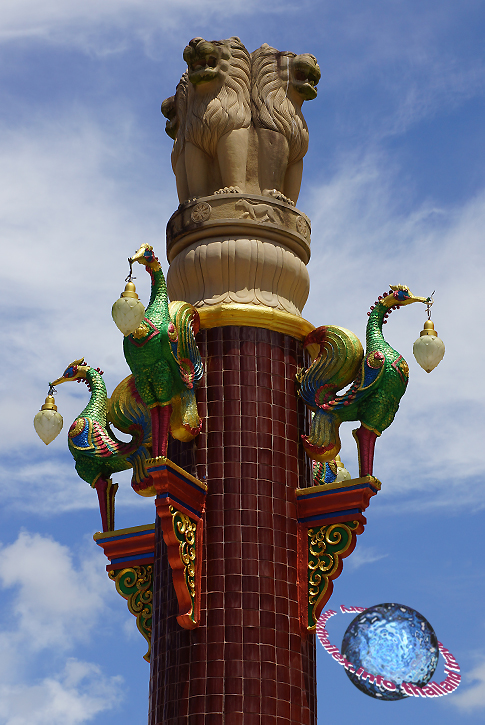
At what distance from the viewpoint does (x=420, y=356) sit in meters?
14.5

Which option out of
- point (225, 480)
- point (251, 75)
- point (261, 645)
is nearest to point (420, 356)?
point (225, 480)

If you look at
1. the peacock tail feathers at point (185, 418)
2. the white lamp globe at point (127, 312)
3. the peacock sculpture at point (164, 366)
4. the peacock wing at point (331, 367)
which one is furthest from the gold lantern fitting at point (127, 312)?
the peacock wing at point (331, 367)

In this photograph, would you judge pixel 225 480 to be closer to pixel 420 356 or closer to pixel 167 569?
pixel 167 569

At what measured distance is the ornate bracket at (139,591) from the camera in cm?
1560

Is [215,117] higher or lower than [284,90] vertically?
lower

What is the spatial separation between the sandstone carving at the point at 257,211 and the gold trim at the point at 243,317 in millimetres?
1238

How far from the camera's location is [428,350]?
14.5 meters

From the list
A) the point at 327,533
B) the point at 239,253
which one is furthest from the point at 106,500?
the point at 239,253

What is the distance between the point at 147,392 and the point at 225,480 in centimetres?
142

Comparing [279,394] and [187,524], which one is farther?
[279,394]

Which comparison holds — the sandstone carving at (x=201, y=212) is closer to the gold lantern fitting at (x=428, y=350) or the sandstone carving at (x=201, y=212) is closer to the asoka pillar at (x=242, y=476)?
the asoka pillar at (x=242, y=476)

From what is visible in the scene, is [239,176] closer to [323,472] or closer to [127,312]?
[127,312]

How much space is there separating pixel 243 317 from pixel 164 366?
140 cm

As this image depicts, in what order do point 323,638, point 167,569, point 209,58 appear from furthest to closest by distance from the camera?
1. point 209,58
2. point 167,569
3. point 323,638
